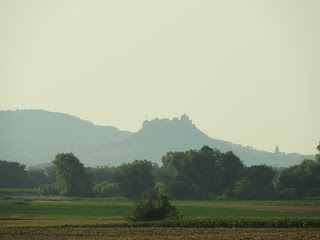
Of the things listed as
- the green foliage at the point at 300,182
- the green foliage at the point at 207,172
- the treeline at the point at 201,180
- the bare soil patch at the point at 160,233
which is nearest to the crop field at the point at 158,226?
the bare soil patch at the point at 160,233

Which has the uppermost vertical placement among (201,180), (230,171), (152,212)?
(230,171)

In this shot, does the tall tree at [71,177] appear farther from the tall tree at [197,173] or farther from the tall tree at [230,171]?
the tall tree at [230,171]

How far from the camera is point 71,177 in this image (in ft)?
470

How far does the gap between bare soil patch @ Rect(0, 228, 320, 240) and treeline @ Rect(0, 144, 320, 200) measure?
70.8 meters

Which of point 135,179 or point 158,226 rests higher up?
point 135,179

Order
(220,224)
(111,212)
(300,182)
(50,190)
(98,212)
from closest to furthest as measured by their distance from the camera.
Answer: (220,224) → (111,212) → (98,212) → (300,182) → (50,190)

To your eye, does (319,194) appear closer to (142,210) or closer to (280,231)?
(142,210)

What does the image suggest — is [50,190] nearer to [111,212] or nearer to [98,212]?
[98,212]

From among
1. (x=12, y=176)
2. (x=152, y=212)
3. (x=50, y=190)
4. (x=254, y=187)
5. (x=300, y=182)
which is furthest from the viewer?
(x=12, y=176)

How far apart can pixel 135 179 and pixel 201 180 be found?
15319 millimetres

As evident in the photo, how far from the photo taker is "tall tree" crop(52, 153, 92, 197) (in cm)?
14138

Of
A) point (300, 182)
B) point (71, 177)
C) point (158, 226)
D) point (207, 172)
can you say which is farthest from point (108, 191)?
point (158, 226)

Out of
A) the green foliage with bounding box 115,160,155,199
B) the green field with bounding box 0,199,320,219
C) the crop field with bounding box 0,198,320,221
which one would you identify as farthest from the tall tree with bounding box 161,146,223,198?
the green field with bounding box 0,199,320,219

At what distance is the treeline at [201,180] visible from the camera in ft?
443
